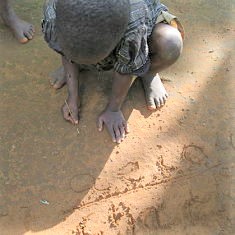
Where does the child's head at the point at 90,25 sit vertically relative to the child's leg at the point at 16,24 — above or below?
above

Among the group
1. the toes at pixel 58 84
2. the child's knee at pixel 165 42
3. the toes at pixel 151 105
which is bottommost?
the toes at pixel 151 105

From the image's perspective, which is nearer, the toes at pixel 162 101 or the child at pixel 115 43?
the child at pixel 115 43

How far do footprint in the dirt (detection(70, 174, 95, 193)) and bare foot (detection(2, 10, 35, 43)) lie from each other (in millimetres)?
980

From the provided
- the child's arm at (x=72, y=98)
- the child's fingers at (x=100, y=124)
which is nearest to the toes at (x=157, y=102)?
the child's fingers at (x=100, y=124)

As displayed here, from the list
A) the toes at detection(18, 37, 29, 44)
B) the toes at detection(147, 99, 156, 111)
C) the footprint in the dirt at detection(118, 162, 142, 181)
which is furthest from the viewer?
the toes at detection(18, 37, 29, 44)

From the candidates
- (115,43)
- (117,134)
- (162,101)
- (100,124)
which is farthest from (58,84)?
(115,43)

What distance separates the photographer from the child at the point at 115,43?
5.53 feet

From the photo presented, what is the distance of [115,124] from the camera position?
2.38m

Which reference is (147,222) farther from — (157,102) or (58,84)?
(58,84)

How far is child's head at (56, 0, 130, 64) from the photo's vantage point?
1660mm

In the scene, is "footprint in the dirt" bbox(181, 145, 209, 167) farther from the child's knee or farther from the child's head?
the child's head

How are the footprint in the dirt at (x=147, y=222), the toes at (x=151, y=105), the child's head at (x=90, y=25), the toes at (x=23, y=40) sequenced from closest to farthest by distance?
the child's head at (x=90, y=25)
the footprint in the dirt at (x=147, y=222)
the toes at (x=151, y=105)
the toes at (x=23, y=40)

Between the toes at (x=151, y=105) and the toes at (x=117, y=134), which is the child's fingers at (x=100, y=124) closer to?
the toes at (x=117, y=134)

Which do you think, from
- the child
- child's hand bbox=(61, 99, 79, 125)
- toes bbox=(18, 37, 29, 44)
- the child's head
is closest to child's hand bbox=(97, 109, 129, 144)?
the child
